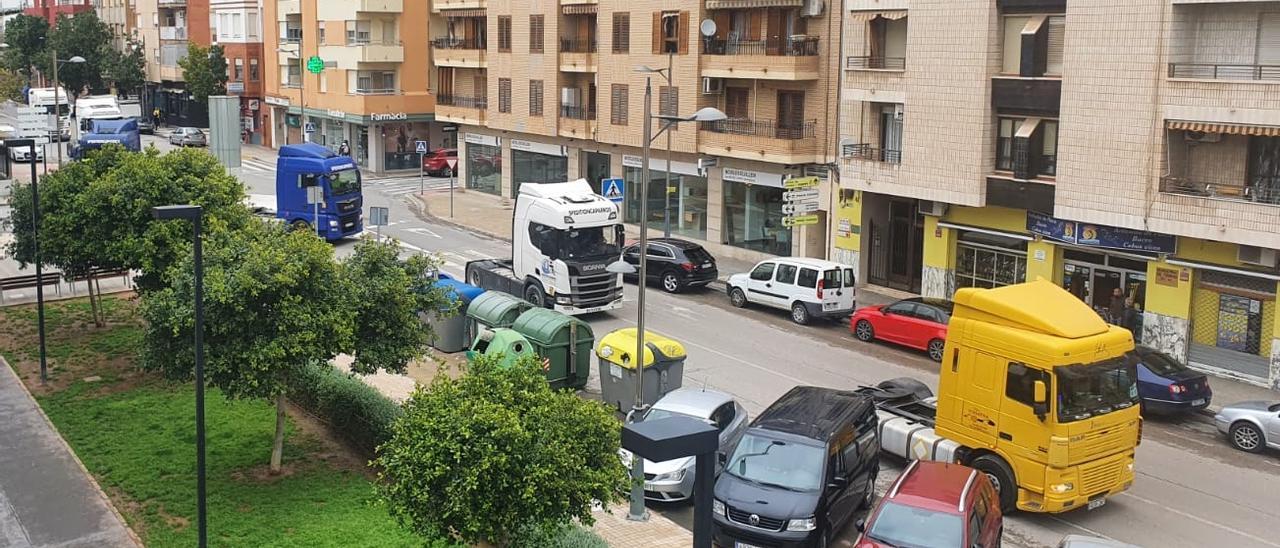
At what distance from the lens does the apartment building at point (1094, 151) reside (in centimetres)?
2716

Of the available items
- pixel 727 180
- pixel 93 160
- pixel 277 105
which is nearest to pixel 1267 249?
pixel 727 180

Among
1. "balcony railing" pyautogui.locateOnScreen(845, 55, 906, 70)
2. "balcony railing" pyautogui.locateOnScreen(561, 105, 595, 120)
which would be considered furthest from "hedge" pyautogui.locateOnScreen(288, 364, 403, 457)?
"balcony railing" pyautogui.locateOnScreen(561, 105, 595, 120)

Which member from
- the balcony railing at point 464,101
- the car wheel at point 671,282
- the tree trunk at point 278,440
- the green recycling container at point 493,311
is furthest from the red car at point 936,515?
the balcony railing at point 464,101

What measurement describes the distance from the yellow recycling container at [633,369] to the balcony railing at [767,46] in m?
17.6

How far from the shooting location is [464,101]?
58500 millimetres

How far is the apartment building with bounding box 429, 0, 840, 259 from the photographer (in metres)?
39.2

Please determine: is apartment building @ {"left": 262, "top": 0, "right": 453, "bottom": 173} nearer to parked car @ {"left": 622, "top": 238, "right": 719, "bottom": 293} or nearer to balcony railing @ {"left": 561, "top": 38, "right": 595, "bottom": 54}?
balcony railing @ {"left": 561, "top": 38, "right": 595, "bottom": 54}

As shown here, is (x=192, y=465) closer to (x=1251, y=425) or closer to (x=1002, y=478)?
(x=1002, y=478)

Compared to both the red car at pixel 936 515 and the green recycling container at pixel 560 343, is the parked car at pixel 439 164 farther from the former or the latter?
the red car at pixel 936 515

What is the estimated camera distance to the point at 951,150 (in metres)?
32.7

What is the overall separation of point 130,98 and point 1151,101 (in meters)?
85.4

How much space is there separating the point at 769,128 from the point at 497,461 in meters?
28.2

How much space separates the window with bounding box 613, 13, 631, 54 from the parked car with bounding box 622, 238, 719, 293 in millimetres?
11747

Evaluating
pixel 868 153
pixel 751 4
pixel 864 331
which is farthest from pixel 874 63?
pixel 864 331
